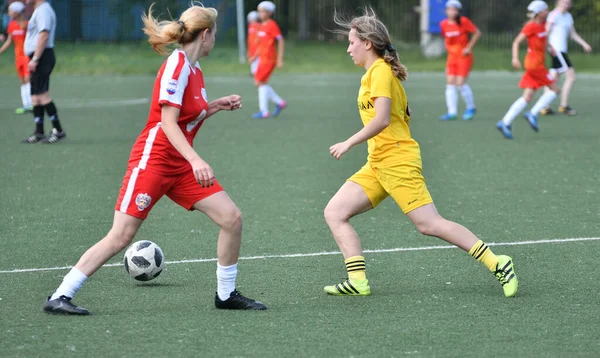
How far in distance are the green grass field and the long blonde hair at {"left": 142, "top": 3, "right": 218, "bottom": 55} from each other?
4.92ft

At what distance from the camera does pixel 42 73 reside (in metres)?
14.2

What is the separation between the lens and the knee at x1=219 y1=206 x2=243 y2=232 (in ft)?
19.0

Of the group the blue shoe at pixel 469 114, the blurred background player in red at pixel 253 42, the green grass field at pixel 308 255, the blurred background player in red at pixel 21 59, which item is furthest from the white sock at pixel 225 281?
the blurred background player in red at pixel 253 42

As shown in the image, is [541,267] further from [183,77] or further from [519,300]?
[183,77]

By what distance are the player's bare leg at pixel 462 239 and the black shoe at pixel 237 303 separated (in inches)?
42.2

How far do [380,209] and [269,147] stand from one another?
4916 mm

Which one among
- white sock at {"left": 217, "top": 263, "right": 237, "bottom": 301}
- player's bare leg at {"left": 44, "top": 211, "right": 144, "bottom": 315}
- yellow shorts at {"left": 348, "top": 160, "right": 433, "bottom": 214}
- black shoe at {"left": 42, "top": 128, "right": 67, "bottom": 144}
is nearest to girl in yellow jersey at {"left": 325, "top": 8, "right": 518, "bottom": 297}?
yellow shorts at {"left": 348, "top": 160, "right": 433, "bottom": 214}

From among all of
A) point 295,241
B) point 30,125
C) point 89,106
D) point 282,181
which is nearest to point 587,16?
point 89,106

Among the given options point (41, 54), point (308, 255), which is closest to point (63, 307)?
point (308, 255)

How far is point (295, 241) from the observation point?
8102mm

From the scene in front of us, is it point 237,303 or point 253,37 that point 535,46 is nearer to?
point 253,37

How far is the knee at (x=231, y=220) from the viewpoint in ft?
19.0

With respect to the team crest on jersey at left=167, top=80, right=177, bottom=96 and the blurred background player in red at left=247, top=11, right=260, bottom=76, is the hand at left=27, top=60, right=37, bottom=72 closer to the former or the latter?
the blurred background player in red at left=247, top=11, right=260, bottom=76

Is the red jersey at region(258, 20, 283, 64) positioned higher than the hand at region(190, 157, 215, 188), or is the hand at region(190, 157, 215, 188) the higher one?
the hand at region(190, 157, 215, 188)
